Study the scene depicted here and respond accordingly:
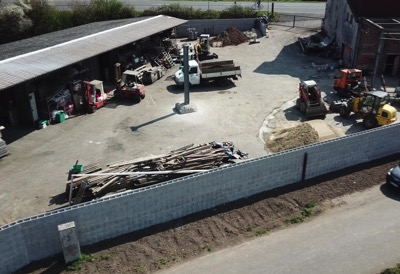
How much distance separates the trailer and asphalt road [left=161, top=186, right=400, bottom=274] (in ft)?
51.6

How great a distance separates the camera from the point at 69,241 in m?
12.7

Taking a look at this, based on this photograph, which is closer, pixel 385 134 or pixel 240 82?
pixel 385 134

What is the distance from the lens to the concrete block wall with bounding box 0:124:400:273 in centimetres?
1262

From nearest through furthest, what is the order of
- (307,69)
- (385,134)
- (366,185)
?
1. (366,185)
2. (385,134)
3. (307,69)

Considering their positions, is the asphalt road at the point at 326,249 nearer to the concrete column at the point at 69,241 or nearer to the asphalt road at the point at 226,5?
the concrete column at the point at 69,241

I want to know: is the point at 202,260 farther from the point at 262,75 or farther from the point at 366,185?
the point at 262,75

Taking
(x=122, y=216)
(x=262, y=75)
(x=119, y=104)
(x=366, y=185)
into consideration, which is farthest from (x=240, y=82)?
(x=122, y=216)

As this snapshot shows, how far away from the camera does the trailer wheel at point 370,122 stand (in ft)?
73.7

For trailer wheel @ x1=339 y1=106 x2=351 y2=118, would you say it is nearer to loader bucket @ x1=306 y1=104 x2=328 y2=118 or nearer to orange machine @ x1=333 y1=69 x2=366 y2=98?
loader bucket @ x1=306 y1=104 x2=328 y2=118

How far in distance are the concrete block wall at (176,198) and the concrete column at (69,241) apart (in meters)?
0.39

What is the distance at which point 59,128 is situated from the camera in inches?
930

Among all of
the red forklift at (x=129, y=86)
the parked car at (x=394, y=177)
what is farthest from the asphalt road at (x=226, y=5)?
the parked car at (x=394, y=177)

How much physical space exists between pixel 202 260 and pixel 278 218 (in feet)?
12.0

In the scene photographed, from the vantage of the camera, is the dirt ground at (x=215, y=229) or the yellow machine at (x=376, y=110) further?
the yellow machine at (x=376, y=110)
